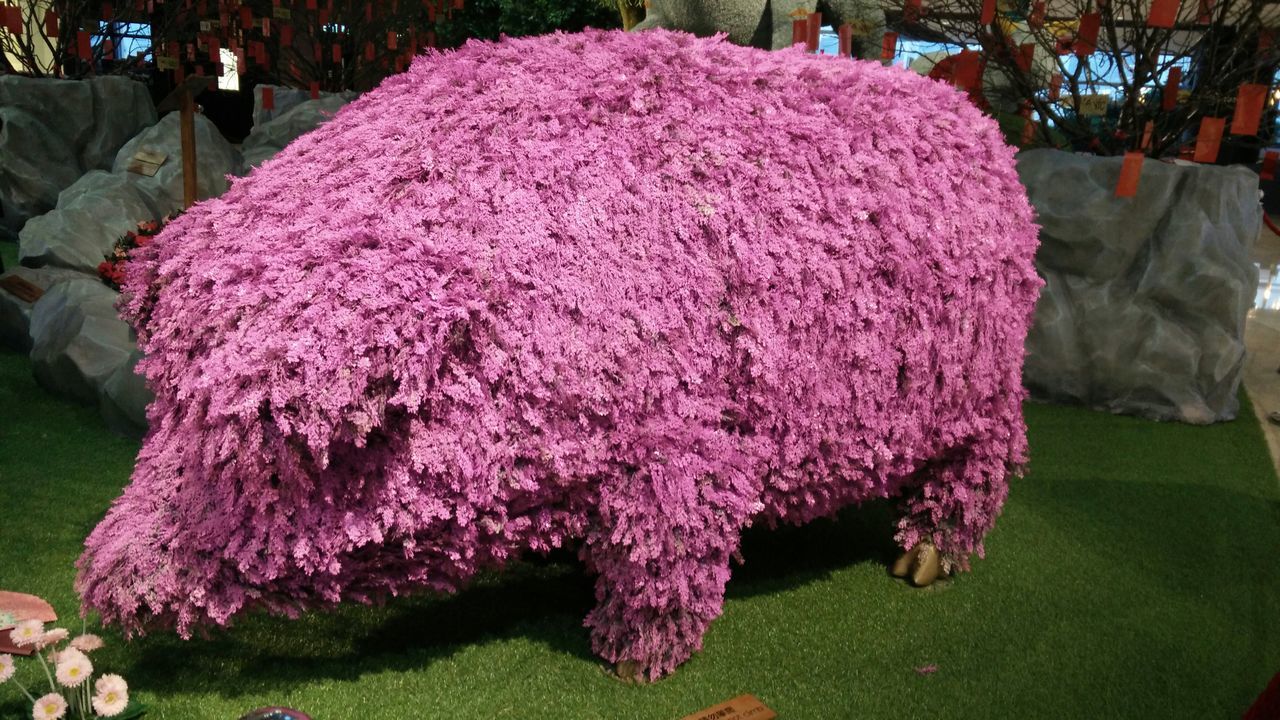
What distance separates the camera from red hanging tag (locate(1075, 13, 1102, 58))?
4.33 m

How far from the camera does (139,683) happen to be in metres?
1.91

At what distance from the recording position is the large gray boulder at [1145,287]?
166 inches

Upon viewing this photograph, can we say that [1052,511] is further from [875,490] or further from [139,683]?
[139,683]

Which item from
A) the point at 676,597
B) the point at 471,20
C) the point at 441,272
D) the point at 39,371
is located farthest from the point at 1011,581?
the point at 471,20

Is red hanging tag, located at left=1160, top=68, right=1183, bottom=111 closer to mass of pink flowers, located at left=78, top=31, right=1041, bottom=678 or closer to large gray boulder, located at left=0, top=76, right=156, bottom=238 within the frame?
mass of pink flowers, located at left=78, top=31, right=1041, bottom=678

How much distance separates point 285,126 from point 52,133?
4.99 ft

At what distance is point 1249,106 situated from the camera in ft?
11.9

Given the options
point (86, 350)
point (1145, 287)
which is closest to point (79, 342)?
point (86, 350)

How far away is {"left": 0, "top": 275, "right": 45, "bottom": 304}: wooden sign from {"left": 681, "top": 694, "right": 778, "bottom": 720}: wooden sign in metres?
3.70

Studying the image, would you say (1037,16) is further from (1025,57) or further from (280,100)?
(280,100)

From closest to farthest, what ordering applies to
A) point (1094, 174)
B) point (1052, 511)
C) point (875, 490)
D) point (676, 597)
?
point (676, 597) → point (875, 490) → point (1052, 511) → point (1094, 174)

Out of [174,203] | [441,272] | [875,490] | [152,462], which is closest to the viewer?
[441,272]

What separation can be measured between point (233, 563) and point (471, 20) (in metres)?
7.34

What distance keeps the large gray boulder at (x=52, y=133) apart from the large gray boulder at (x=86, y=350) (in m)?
3.23
